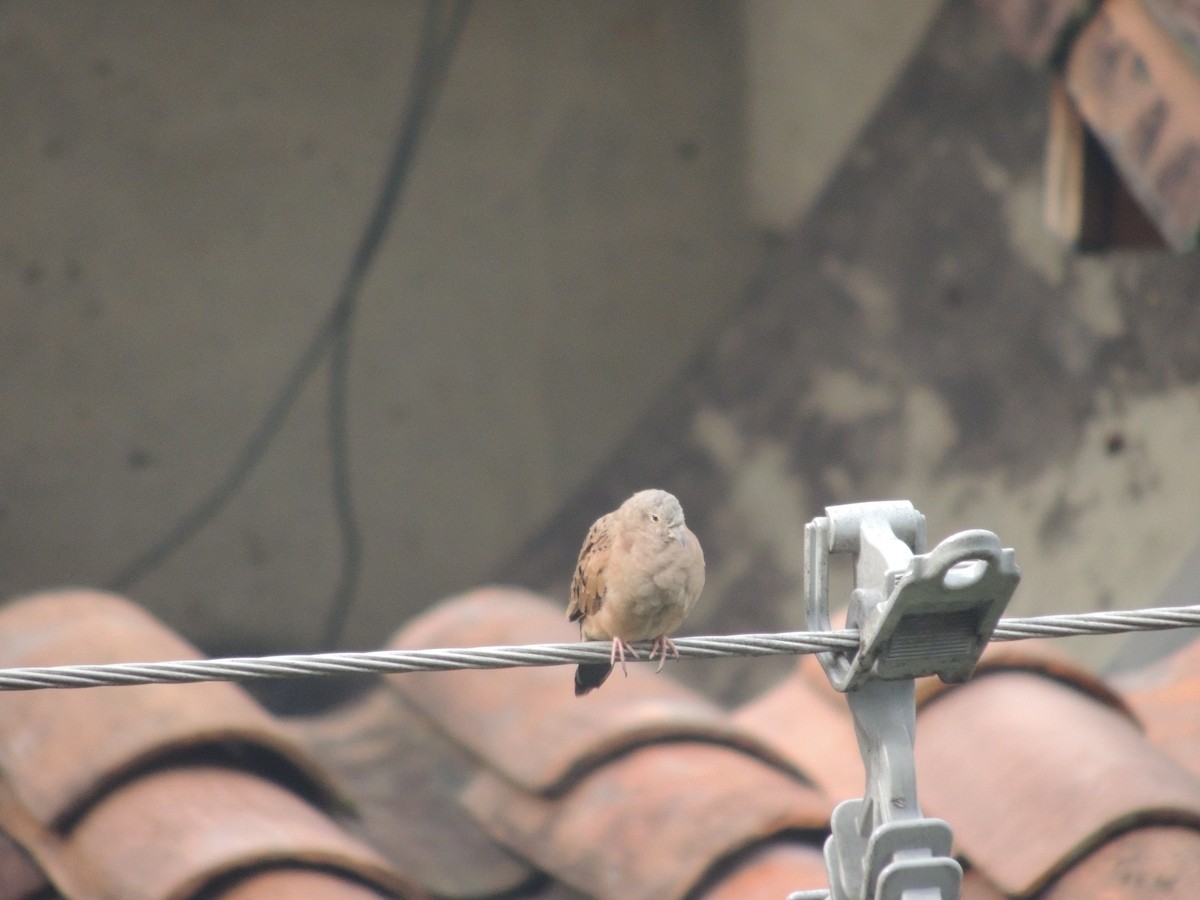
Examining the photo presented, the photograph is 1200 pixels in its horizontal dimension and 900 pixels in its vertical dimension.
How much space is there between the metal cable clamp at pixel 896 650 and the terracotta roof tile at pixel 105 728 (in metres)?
1.62

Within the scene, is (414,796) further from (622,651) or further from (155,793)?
(622,651)

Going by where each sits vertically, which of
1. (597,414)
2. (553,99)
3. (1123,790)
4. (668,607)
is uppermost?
(553,99)

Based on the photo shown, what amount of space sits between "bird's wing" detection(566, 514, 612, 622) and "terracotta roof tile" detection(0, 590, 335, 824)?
0.67m

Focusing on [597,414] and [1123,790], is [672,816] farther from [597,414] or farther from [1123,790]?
[597,414]

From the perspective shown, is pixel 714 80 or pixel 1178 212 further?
pixel 714 80

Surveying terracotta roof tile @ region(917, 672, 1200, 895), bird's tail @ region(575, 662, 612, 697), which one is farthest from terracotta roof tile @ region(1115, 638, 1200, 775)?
bird's tail @ region(575, 662, 612, 697)

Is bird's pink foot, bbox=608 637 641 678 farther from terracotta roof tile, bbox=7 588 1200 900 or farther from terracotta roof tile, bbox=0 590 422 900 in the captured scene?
terracotta roof tile, bbox=0 590 422 900

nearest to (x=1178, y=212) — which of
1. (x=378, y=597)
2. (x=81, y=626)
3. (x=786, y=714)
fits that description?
(x=786, y=714)

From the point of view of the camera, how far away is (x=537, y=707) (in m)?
3.65

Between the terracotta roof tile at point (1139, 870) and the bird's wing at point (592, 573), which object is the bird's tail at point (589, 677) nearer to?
the bird's wing at point (592, 573)

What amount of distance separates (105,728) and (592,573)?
3.41 feet

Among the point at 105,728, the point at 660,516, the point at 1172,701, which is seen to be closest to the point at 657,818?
the point at 660,516

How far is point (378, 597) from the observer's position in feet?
22.8

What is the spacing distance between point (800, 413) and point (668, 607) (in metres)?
3.46
